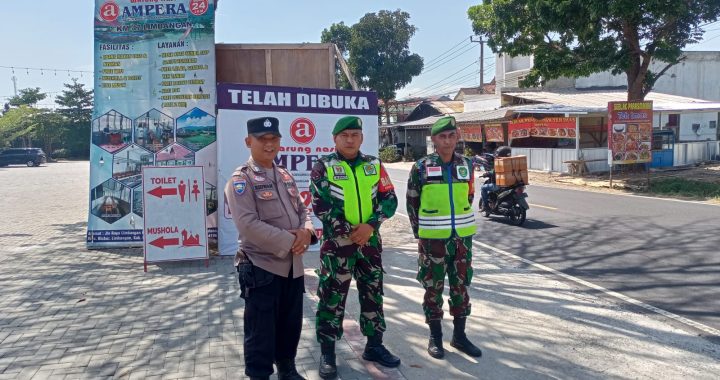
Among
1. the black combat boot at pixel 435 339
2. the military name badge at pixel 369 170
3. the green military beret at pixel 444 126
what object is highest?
the green military beret at pixel 444 126

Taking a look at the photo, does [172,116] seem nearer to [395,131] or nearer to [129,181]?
[129,181]

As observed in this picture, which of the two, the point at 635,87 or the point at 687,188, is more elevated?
the point at 635,87

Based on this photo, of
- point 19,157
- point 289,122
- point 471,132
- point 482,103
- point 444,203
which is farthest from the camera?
point 19,157

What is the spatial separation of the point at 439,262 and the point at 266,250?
139 centimetres

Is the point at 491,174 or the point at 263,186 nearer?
the point at 263,186

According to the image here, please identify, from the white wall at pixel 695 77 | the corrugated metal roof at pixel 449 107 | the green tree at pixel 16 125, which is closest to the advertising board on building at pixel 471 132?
the corrugated metal roof at pixel 449 107

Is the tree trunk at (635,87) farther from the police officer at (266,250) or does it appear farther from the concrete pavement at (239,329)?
the police officer at (266,250)

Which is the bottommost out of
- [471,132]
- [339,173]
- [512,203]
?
[512,203]

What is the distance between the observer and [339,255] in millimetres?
3871

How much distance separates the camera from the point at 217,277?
21.8ft

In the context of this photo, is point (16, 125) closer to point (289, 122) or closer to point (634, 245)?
point (289, 122)

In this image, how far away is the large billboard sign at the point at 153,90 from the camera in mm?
7980

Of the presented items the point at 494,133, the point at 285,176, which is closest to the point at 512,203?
the point at 285,176

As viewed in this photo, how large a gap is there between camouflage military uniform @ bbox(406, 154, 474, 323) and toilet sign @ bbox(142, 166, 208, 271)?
3792 millimetres
